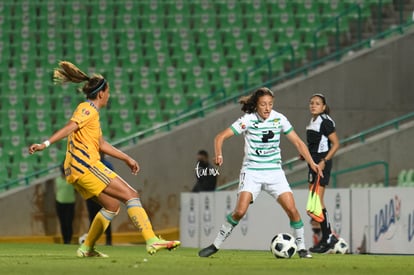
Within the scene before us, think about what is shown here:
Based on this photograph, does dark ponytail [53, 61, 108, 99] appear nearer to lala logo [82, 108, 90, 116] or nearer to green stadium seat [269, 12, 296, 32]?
lala logo [82, 108, 90, 116]

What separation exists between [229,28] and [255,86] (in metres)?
2.79

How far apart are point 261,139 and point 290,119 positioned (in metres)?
12.2

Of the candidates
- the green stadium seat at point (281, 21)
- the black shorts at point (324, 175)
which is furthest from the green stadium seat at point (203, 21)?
the black shorts at point (324, 175)

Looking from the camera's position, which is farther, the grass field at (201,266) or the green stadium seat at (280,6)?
the green stadium seat at (280,6)

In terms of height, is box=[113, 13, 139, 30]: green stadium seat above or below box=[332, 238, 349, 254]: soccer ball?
above

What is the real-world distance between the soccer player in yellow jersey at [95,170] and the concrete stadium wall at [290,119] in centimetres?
1248

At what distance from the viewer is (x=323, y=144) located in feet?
55.1

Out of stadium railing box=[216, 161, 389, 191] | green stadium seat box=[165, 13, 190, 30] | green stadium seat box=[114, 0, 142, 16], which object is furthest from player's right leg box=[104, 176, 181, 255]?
green stadium seat box=[114, 0, 142, 16]

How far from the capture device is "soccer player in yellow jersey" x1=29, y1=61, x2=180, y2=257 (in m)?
12.8

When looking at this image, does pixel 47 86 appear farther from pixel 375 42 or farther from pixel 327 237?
pixel 327 237

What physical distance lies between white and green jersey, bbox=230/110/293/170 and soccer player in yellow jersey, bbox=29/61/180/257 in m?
1.51

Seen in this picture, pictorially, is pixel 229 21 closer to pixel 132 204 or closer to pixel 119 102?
pixel 119 102

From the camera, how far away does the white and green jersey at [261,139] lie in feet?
45.4

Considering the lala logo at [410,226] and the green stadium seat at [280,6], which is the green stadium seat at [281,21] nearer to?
the green stadium seat at [280,6]
